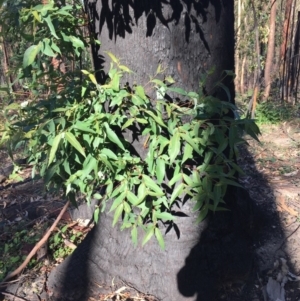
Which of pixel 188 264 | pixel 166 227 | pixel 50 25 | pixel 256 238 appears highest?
pixel 50 25

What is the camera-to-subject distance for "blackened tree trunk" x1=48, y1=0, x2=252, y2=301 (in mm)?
2020

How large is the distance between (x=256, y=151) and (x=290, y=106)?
2908mm

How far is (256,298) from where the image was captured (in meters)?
2.46

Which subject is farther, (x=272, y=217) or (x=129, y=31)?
(x=272, y=217)

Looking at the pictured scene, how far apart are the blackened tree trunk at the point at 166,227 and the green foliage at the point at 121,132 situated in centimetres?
15

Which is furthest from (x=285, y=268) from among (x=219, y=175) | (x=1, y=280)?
(x=1, y=280)

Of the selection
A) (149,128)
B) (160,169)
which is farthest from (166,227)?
(149,128)

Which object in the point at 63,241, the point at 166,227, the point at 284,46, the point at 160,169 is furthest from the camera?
the point at 284,46

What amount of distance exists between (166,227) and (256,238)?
0.82 meters

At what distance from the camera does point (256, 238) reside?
277 cm

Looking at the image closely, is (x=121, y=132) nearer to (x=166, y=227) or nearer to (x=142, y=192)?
(x=142, y=192)

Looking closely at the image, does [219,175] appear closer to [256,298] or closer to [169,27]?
[169,27]

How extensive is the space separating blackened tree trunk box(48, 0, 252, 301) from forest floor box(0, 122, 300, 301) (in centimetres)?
14

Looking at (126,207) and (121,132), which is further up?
(121,132)
